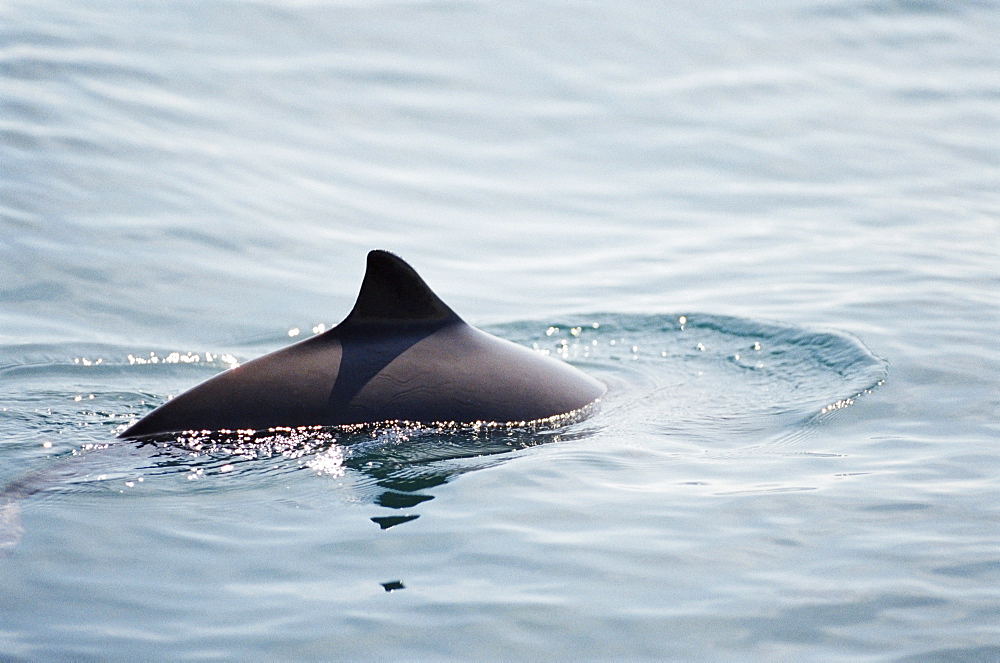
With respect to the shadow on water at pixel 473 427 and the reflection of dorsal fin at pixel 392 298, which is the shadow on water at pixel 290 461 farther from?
the reflection of dorsal fin at pixel 392 298

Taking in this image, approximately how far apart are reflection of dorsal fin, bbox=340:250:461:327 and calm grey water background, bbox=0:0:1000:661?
84cm

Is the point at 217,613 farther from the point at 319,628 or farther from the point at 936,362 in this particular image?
the point at 936,362

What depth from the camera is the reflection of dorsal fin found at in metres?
8.28

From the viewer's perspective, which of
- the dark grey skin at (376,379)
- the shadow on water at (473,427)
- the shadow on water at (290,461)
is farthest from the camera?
the dark grey skin at (376,379)

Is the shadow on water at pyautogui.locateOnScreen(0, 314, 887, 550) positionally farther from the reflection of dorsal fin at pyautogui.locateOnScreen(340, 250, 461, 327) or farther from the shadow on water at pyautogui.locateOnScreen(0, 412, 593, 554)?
→ the reflection of dorsal fin at pyautogui.locateOnScreen(340, 250, 461, 327)

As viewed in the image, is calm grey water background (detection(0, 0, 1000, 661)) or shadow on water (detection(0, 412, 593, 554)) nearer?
calm grey water background (detection(0, 0, 1000, 661))

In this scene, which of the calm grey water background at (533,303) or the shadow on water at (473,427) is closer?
the calm grey water background at (533,303)

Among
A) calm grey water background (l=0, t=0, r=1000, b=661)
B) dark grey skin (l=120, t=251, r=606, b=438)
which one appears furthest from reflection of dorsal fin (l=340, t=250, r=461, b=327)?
calm grey water background (l=0, t=0, r=1000, b=661)

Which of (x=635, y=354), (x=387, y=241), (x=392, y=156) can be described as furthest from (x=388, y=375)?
(x=392, y=156)

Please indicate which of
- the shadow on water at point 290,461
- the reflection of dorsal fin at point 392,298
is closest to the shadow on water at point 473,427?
the shadow on water at point 290,461

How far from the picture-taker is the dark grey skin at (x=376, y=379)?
8.19 m

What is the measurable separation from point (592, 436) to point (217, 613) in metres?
3.36

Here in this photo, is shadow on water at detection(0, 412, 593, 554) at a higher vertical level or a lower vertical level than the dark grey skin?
lower

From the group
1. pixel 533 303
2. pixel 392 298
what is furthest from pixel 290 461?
pixel 533 303
